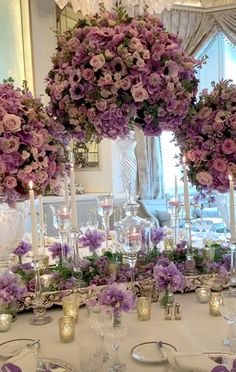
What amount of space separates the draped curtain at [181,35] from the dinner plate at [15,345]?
12.1ft

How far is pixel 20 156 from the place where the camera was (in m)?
1.49

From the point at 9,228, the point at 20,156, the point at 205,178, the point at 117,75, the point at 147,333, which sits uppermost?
the point at 117,75

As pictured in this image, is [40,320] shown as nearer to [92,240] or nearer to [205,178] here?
[92,240]

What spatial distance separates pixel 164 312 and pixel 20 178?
619 mm

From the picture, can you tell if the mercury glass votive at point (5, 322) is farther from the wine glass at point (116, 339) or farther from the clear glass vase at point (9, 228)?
the wine glass at point (116, 339)

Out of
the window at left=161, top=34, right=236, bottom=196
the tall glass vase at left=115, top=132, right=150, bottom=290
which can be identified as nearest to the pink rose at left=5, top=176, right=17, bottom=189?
the tall glass vase at left=115, top=132, right=150, bottom=290

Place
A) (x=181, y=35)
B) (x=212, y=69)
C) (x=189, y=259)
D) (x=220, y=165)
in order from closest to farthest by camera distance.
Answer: (x=220, y=165)
(x=189, y=259)
(x=181, y=35)
(x=212, y=69)

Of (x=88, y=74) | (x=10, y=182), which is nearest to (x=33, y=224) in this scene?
(x=10, y=182)

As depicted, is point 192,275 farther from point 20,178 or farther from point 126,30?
point 126,30

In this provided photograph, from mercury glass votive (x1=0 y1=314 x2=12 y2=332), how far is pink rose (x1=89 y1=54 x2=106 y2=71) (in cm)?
80

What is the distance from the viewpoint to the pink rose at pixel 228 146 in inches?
62.3

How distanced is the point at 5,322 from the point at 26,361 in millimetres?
395

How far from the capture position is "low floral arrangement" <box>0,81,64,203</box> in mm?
1462

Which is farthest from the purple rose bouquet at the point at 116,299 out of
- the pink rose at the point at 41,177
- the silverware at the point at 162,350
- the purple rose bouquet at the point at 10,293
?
the pink rose at the point at 41,177
